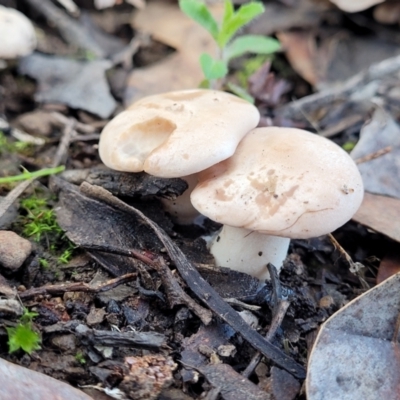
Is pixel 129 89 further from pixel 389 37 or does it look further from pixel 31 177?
pixel 389 37

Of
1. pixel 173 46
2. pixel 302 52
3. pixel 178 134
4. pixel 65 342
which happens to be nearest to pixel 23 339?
pixel 65 342

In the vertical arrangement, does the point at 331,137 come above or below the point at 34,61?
below

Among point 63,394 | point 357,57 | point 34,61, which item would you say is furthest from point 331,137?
point 63,394

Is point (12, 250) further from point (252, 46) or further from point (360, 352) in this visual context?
point (252, 46)

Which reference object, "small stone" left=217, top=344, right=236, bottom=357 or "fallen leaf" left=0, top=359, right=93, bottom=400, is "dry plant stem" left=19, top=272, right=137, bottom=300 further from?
"small stone" left=217, top=344, right=236, bottom=357

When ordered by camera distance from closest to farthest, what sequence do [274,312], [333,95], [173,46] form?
[274,312] < [333,95] < [173,46]

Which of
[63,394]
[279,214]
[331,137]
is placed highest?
[279,214]

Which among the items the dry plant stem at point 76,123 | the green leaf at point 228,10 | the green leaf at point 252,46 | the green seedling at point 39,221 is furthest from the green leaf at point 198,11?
the green seedling at point 39,221
